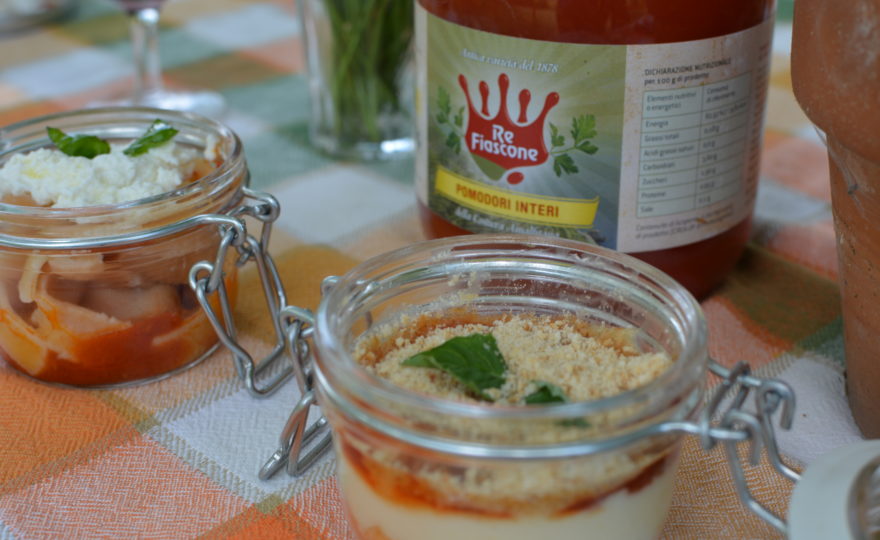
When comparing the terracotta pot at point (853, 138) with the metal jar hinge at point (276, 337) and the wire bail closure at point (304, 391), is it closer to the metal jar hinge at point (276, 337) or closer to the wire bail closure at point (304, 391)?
the wire bail closure at point (304, 391)

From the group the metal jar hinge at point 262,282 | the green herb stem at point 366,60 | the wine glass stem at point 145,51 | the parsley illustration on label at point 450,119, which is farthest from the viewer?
the wine glass stem at point 145,51

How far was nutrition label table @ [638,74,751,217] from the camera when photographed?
805mm

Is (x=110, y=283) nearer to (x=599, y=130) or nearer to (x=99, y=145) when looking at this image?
(x=99, y=145)

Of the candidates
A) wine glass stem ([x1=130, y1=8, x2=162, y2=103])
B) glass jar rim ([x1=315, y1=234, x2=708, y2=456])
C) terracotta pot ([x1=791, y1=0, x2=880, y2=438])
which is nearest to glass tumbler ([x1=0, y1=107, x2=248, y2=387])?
glass jar rim ([x1=315, y1=234, x2=708, y2=456])

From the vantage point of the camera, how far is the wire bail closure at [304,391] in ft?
1.79

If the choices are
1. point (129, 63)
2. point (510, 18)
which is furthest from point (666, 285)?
point (129, 63)

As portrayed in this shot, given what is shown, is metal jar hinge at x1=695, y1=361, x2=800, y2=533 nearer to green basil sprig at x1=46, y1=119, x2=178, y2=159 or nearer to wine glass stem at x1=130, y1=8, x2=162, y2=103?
green basil sprig at x1=46, y1=119, x2=178, y2=159

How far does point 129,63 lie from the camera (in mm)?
1575

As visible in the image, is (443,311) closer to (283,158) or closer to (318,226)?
(318,226)

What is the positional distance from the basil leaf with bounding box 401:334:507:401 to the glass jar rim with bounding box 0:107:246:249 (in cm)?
27

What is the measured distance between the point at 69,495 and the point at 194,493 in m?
0.09

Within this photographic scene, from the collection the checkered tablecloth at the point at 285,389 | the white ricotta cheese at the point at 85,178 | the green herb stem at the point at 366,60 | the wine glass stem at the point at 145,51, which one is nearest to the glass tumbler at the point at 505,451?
the checkered tablecloth at the point at 285,389

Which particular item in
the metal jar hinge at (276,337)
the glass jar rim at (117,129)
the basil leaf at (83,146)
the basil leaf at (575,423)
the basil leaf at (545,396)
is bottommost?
the metal jar hinge at (276,337)

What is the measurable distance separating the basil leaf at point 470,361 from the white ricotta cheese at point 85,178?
1.02 feet
